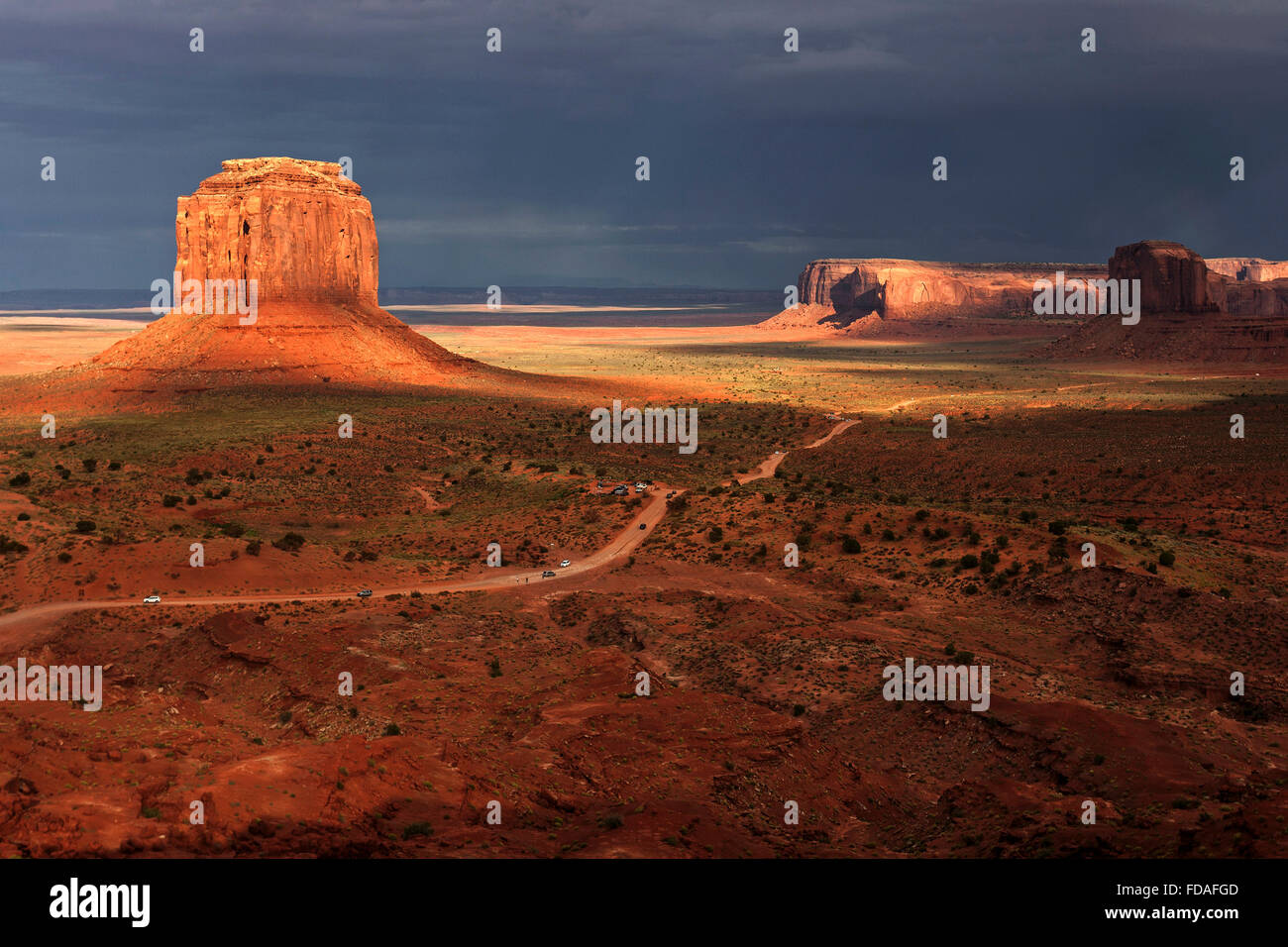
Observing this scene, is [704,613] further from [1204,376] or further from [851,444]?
[1204,376]

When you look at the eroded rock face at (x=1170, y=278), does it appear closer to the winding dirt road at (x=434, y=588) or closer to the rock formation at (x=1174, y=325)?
the rock formation at (x=1174, y=325)

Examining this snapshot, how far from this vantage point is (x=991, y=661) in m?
35.6

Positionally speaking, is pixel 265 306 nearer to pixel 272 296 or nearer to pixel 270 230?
pixel 272 296

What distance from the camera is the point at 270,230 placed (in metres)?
106

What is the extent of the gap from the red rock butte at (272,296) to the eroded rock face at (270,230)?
9 centimetres

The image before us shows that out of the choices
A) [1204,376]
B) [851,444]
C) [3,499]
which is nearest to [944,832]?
[3,499]

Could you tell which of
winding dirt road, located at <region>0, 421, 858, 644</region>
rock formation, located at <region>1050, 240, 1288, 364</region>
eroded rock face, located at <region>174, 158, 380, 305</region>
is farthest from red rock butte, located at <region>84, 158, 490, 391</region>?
rock formation, located at <region>1050, 240, 1288, 364</region>

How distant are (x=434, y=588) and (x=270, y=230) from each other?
71098 mm

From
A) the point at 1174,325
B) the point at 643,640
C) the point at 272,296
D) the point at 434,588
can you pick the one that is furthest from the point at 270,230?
the point at 1174,325

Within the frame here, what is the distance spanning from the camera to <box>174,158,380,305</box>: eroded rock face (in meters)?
106

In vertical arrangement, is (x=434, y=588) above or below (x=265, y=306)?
below

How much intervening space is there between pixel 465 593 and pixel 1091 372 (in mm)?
116176

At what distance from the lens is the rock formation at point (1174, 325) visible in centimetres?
14075

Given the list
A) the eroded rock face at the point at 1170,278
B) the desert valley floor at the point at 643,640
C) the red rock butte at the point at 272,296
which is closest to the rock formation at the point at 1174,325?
the eroded rock face at the point at 1170,278
